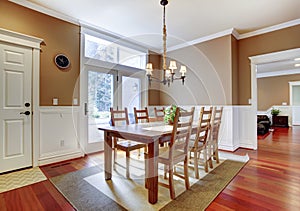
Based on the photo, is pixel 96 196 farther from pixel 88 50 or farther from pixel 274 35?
pixel 274 35

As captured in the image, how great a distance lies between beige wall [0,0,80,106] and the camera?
274 centimetres

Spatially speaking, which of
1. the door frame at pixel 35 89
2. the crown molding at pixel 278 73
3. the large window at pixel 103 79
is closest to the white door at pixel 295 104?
the crown molding at pixel 278 73

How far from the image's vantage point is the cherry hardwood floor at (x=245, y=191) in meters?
1.78

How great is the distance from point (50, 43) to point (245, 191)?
3794 mm

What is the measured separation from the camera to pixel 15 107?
273 centimetres

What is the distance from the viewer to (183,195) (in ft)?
6.48

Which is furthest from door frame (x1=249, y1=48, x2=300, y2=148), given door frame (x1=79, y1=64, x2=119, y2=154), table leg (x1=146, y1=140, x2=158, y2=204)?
door frame (x1=79, y1=64, x2=119, y2=154)

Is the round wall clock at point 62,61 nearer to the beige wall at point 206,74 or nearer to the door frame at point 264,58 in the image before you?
the beige wall at point 206,74

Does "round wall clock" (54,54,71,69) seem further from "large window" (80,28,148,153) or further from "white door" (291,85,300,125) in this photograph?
"white door" (291,85,300,125)

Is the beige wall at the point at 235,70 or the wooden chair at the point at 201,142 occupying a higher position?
the beige wall at the point at 235,70

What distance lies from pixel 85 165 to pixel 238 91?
3.83 metres

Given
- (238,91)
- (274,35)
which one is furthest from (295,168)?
(274,35)

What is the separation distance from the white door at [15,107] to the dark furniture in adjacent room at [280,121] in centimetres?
1005

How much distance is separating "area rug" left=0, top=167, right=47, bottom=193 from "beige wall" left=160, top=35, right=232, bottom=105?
365 centimetres
